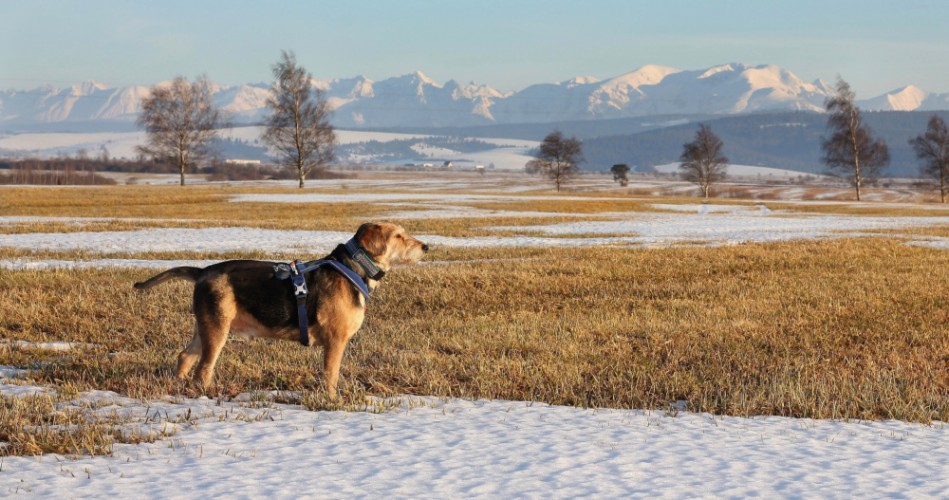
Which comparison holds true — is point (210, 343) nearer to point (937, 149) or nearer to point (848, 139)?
point (848, 139)

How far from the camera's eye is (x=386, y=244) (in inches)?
312

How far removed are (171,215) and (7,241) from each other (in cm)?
1581

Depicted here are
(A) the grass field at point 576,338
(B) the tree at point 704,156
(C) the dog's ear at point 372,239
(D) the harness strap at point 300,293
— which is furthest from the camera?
(B) the tree at point 704,156

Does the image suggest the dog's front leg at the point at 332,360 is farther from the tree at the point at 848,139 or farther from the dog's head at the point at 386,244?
the tree at the point at 848,139

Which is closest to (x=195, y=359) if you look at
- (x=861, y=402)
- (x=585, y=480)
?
(x=585, y=480)

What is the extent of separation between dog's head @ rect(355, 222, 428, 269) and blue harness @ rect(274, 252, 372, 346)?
0.90 ft

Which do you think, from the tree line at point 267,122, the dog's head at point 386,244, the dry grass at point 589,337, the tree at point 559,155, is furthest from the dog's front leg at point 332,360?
the tree at point 559,155

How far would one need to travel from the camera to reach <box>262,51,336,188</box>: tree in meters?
75.6

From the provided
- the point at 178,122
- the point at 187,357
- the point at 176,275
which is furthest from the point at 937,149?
the point at 176,275

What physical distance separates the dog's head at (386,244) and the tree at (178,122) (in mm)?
78093

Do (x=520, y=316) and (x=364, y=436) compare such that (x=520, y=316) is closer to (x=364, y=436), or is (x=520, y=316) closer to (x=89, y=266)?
(x=364, y=436)

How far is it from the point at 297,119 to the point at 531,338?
226 feet

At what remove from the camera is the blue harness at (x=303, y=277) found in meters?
7.61

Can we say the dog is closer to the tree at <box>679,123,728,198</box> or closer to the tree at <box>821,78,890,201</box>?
the tree at <box>821,78,890,201</box>
